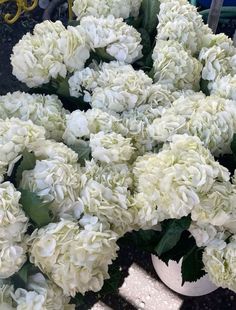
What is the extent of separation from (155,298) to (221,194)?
0.75 m

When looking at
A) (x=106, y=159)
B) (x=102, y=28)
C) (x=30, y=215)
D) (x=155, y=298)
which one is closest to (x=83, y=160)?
(x=106, y=159)

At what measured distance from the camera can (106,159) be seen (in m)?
0.93

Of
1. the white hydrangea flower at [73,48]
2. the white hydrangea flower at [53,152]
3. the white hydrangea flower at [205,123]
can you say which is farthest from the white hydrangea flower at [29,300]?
the white hydrangea flower at [73,48]

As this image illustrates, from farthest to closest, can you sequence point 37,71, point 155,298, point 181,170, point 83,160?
point 155,298, point 37,71, point 83,160, point 181,170

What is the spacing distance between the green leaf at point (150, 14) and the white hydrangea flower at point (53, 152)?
0.45m

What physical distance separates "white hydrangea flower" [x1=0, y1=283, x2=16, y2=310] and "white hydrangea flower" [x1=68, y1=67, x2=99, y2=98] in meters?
0.42

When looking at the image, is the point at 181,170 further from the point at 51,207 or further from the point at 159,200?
the point at 51,207

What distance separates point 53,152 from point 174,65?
34 cm

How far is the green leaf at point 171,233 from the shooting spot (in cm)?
92

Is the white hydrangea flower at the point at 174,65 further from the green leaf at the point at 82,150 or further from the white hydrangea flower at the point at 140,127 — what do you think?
the green leaf at the point at 82,150

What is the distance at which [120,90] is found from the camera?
102 cm

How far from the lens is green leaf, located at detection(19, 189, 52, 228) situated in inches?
33.4

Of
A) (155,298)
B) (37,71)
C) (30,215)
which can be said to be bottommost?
(155,298)

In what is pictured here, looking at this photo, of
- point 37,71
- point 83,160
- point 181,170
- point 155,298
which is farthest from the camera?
point 155,298
